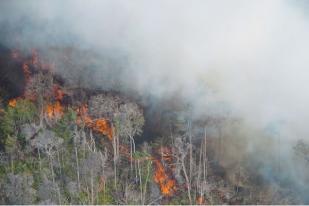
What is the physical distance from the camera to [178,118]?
24.6 meters

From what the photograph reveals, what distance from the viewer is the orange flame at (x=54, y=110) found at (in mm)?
23531

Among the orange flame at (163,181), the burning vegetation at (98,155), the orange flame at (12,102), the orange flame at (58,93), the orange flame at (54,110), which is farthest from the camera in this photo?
the orange flame at (58,93)

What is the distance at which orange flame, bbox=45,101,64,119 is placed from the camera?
77.2 ft

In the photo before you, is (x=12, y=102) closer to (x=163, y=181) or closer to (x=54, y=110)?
(x=54, y=110)

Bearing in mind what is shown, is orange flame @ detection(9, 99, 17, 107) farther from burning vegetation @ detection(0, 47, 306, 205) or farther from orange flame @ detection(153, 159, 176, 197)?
orange flame @ detection(153, 159, 176, 197)

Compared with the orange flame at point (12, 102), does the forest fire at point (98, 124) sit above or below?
below

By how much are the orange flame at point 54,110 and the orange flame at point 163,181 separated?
4388 millimetres

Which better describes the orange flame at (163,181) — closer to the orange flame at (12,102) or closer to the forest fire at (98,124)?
the forest fire at (98,124)

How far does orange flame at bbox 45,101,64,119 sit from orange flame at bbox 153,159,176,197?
4.39 metres

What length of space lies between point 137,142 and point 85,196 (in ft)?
10.8

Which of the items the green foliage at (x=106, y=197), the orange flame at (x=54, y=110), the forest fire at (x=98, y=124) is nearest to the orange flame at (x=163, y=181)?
the green foliage at (x=106, y=197)

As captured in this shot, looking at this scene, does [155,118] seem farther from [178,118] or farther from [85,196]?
[85,196]

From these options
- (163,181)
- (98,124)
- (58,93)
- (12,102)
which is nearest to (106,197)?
(163,181)

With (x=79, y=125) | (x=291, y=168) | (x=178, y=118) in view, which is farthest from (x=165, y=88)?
(x=291, y=168)
